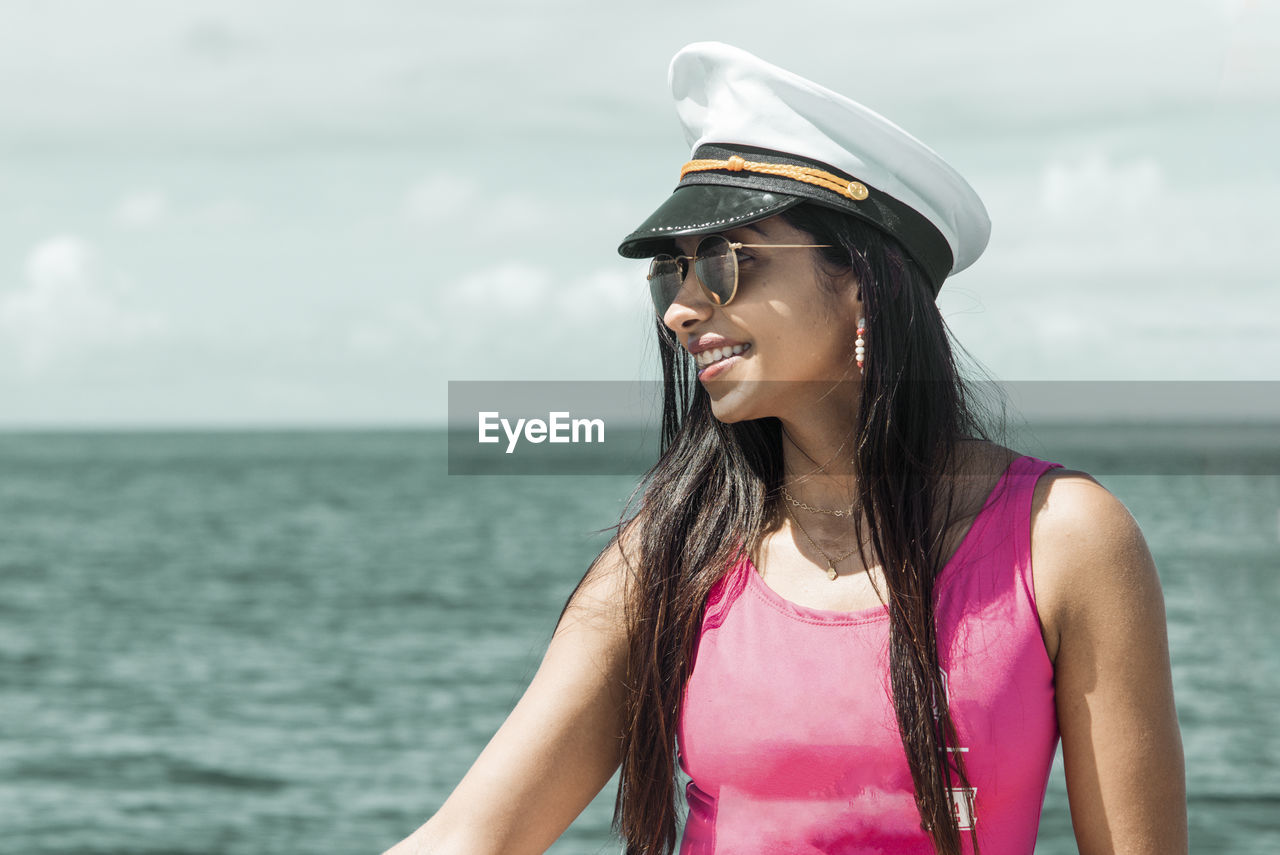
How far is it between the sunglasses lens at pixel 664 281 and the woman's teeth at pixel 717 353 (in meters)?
0.10

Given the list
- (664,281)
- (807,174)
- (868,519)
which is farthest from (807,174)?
(868,519)

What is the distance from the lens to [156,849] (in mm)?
10328

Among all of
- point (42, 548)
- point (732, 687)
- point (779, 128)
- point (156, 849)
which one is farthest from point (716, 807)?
point (42, 548)

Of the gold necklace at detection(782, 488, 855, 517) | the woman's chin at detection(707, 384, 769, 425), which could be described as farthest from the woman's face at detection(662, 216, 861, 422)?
the gold necklace at detection(782, 488, 855, 517)

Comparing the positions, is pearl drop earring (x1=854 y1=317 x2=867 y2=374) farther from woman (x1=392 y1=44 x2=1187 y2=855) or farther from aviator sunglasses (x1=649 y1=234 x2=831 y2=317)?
aviator sunglasses (x1=649 y1=234 x2=831 y2=317)

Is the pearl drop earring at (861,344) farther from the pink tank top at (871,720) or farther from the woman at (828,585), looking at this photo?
the pink tank top at (871,720)

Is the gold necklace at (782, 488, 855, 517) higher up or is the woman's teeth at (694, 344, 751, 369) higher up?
the woman's teeth at (694, 344, 751, 369)

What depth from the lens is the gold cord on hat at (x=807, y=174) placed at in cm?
189

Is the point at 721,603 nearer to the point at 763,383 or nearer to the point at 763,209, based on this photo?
the point at 763,383

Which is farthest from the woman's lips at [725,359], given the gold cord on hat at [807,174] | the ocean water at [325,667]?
the ocean water at [325,667]

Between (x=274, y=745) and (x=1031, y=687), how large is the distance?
1249 cm

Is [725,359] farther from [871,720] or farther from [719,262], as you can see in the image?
[871,720]

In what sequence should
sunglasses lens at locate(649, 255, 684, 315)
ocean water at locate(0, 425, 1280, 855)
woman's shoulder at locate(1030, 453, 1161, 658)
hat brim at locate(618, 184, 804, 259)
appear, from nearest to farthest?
woman's shoulder at locate(1030, 453, 1161, 658) → hat brim at locate(618, 184, 804, 259) → sunglasses lens at locate(649, 255, 684, 315) → ocean water at locate(0, 425, 1280, 855)

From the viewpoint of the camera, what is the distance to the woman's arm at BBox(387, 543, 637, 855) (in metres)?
1.94
